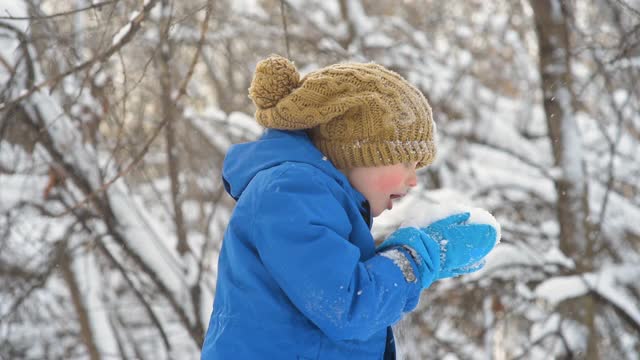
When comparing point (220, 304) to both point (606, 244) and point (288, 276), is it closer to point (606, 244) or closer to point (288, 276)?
point (288, 276)

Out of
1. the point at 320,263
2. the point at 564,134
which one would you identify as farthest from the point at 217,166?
the point at 320,263

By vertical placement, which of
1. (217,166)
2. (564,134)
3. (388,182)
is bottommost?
(217,166)

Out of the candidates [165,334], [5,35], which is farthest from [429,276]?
[165,334]

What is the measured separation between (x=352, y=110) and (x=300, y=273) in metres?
0.37

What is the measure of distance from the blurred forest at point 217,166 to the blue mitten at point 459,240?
259 millimetres

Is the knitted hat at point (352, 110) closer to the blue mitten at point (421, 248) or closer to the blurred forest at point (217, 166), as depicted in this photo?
the blue mitten at point (421, 248)

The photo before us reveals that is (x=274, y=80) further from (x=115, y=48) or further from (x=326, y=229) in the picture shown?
(x=115, y=48)

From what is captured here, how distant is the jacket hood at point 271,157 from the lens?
140cm

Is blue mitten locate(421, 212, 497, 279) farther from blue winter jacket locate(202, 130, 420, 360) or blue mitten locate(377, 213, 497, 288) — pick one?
blue winter jacket locate(202, 130, 420, 360)

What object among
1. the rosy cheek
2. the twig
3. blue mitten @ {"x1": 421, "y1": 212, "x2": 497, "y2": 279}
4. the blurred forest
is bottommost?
the blurred forest

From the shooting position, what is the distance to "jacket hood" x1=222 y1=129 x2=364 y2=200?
4.59ft

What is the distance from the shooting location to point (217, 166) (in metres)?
4.49

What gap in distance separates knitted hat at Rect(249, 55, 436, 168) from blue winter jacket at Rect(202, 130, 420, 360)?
0.06 m

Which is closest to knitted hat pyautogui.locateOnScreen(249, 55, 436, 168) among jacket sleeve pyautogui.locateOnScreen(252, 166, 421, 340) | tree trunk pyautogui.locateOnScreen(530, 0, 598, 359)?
jacket sleeve pyautogui.locateOnScreen(252, 166, 421, 340)
